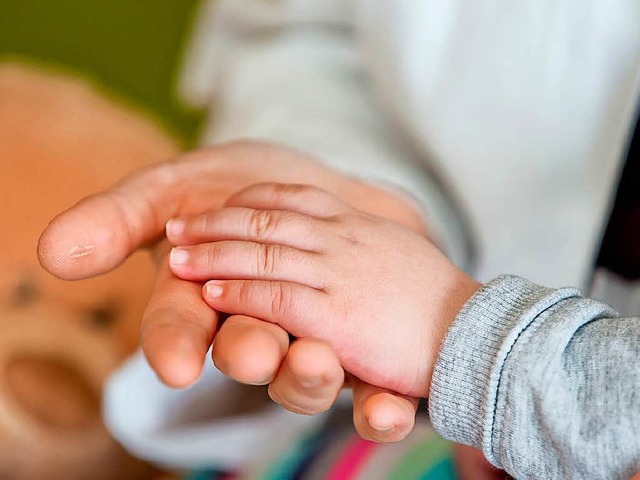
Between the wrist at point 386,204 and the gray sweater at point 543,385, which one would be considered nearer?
the gray sweater at point 543,385

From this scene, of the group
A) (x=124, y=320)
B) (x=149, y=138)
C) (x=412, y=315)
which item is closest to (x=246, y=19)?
(x=149, y=138)

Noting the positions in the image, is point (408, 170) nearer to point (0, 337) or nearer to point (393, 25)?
point (393, 25)

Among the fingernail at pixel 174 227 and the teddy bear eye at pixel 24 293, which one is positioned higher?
the fingernail at pixel 174 227

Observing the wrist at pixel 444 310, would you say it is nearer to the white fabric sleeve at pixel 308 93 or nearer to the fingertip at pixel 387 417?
the fingertip at pixel 387 417

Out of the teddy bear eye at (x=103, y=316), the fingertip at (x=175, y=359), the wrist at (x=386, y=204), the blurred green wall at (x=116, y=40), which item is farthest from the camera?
the blurred green wall at (x=116, y=40)

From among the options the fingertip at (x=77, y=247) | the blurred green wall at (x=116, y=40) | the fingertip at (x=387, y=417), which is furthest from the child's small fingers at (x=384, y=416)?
the blurred green wall at (x=116, y=40)

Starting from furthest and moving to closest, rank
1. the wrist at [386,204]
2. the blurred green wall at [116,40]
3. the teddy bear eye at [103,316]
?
the blurred green wall at [116,40], the teddy bear eye at [103,316], the wrist at [386,204]

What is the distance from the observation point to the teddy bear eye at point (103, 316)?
48 centimetres

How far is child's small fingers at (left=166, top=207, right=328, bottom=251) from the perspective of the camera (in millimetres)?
299

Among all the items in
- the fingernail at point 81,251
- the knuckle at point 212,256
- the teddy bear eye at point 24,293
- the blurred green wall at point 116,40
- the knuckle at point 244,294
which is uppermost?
the knuckle at point 212,256

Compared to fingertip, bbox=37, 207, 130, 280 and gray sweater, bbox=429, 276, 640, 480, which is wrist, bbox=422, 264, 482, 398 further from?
fingertip, bbox=37, 207, 130, 280

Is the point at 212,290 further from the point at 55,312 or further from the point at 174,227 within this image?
the point at 55,312

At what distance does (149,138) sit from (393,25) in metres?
0.18

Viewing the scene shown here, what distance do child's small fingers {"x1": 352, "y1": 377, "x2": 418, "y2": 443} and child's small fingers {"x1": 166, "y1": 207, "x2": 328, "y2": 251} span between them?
6 centimetres
